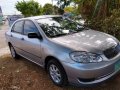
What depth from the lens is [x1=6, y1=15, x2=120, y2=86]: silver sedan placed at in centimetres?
377

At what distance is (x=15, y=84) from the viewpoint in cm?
495

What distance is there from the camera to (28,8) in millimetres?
34094

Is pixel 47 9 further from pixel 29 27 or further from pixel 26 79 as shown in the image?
pixel 26 79

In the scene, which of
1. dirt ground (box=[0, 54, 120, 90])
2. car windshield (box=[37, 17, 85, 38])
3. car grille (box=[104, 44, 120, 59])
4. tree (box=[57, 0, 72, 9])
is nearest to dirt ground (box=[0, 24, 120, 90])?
dirt ground (box=[0, 54, 120, 90])

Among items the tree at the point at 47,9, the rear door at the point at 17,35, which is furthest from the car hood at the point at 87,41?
the tree at the point at 47,9

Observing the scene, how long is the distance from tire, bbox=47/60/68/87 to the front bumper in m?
0.19

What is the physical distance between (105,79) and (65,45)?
102 cm

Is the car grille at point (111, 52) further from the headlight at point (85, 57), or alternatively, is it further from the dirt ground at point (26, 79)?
the dirt ground at point (26, 79)

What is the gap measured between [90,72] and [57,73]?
91 centimetres

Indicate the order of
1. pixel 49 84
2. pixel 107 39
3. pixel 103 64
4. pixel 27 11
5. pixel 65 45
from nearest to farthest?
pixel 103 64
pixel 65 45
pixel 107 39
pixel 49 84
pixel 27 11

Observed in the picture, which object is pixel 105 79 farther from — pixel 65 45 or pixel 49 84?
pixel 49 84

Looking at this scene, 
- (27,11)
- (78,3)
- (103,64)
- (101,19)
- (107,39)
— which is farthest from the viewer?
(27,11)

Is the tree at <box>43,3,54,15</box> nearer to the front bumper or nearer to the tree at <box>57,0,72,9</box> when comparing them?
the tree at <box>57,0,72,9</box>

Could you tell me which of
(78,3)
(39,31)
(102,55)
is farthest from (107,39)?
(78,3)
